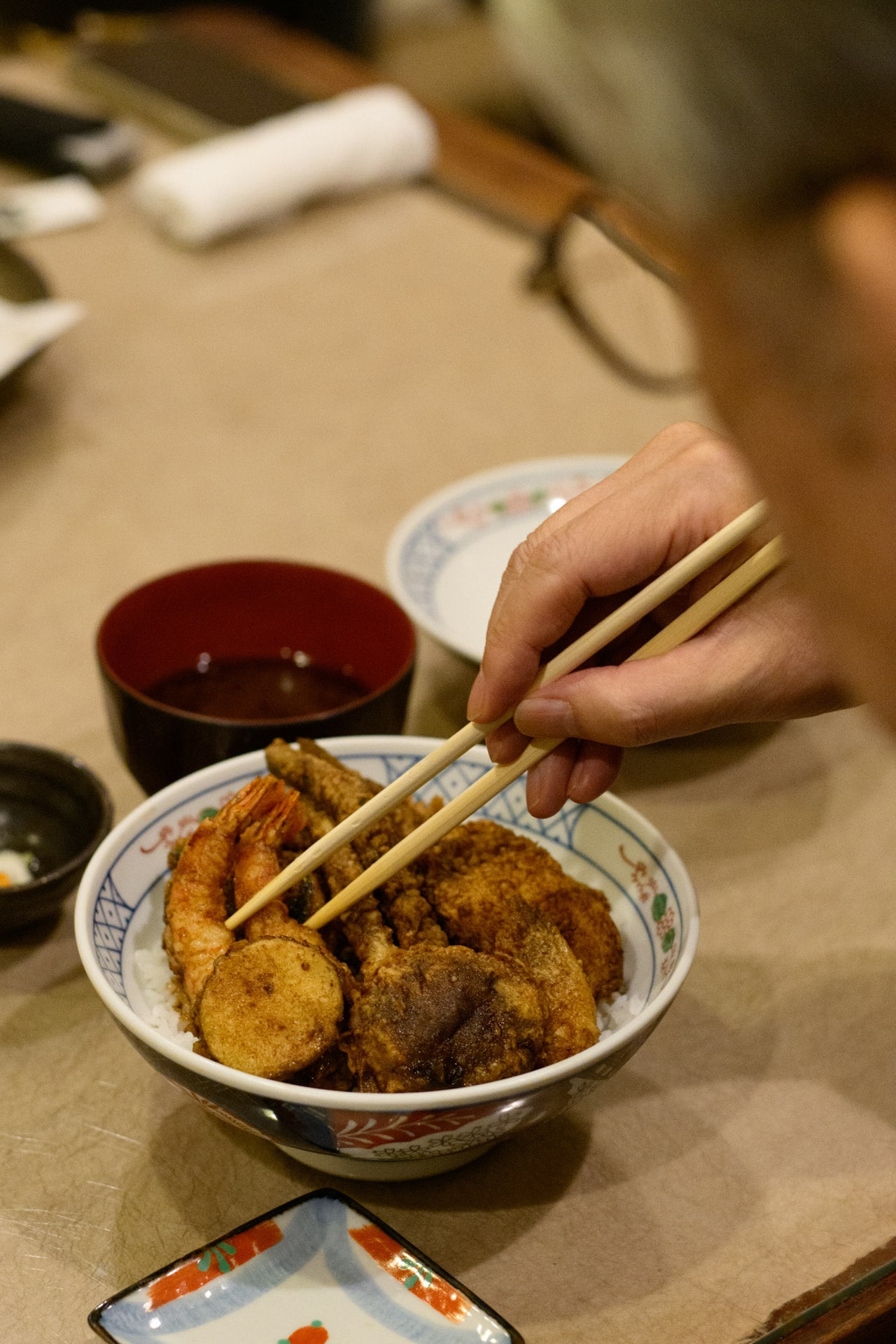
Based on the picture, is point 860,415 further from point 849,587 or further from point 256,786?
point 256,786

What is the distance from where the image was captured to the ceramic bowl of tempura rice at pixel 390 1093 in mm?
694

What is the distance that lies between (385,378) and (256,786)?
110cm

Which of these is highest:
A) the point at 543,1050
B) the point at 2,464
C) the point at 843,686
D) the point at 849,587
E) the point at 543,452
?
the point at 849,587

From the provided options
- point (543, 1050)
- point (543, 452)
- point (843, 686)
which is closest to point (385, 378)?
point (543, 452)

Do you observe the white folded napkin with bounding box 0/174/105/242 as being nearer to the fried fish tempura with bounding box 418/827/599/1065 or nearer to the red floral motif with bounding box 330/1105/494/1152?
the fried fish tempura with bounding box 418/827/599/1065

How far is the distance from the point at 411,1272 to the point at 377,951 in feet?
0.61

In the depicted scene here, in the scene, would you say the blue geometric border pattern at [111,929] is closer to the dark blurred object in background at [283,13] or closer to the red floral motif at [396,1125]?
the red floral motif at [396,1125]

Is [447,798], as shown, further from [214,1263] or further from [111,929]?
[214,1263]

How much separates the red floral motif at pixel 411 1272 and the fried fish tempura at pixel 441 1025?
0.32ft

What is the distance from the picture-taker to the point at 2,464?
1613 mm

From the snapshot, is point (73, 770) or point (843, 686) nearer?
point (843, 686)

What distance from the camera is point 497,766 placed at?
0.85m

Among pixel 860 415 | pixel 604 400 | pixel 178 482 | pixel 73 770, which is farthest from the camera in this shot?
pixel 604 400

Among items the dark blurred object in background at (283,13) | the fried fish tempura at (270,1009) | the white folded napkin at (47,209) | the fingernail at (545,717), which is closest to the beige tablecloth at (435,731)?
the white folded napkin at (47,209)
